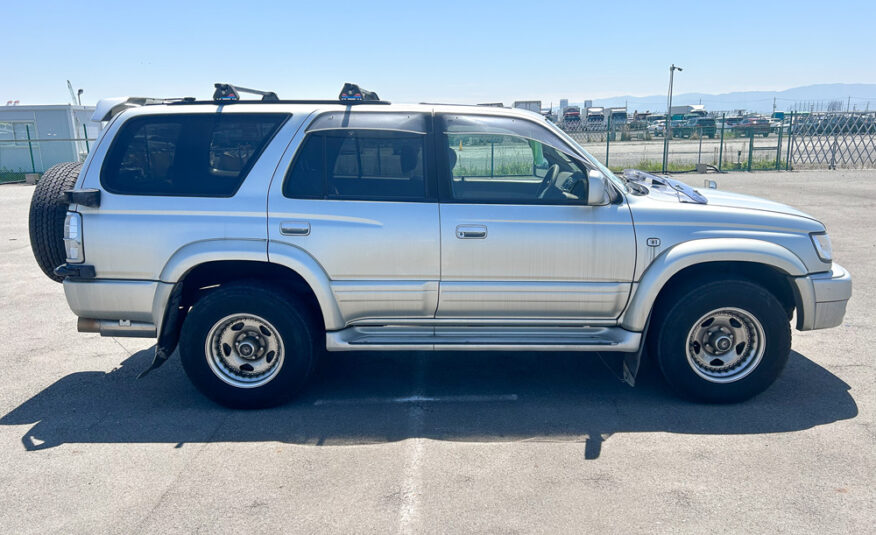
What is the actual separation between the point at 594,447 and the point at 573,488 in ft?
1.78

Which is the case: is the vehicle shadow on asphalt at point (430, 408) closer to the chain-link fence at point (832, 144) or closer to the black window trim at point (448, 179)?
the black window trim at point (448, 179)

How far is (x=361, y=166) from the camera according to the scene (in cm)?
473

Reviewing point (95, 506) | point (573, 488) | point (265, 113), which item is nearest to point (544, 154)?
point (265, 113)

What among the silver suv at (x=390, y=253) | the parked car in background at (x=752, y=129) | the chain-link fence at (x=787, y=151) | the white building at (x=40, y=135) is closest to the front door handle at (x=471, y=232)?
the silver suv at (x=390, y=253)

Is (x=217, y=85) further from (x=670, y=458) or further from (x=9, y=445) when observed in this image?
(x=670, y=458)

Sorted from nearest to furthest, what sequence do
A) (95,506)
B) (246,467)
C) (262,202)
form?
(95,506) < (246,467) < (262,202)

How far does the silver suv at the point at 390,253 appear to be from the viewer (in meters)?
4.59

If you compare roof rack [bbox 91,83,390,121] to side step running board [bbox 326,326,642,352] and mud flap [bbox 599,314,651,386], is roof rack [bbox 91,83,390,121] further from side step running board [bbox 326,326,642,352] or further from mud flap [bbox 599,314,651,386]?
mud flap [bbox 599,314,651,386]

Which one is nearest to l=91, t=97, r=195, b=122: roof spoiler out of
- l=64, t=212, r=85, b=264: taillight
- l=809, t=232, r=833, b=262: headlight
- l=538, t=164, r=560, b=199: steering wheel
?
l=64, t=212, r=85, b=264: taillight

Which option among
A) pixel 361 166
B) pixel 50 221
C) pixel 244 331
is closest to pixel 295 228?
pixel 361 166

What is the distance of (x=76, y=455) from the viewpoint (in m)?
4.16

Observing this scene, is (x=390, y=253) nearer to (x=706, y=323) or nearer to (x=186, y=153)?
(x=186, y=153)

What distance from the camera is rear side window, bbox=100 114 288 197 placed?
4.66 meters

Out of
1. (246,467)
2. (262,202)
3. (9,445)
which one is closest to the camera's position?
(246,467)
